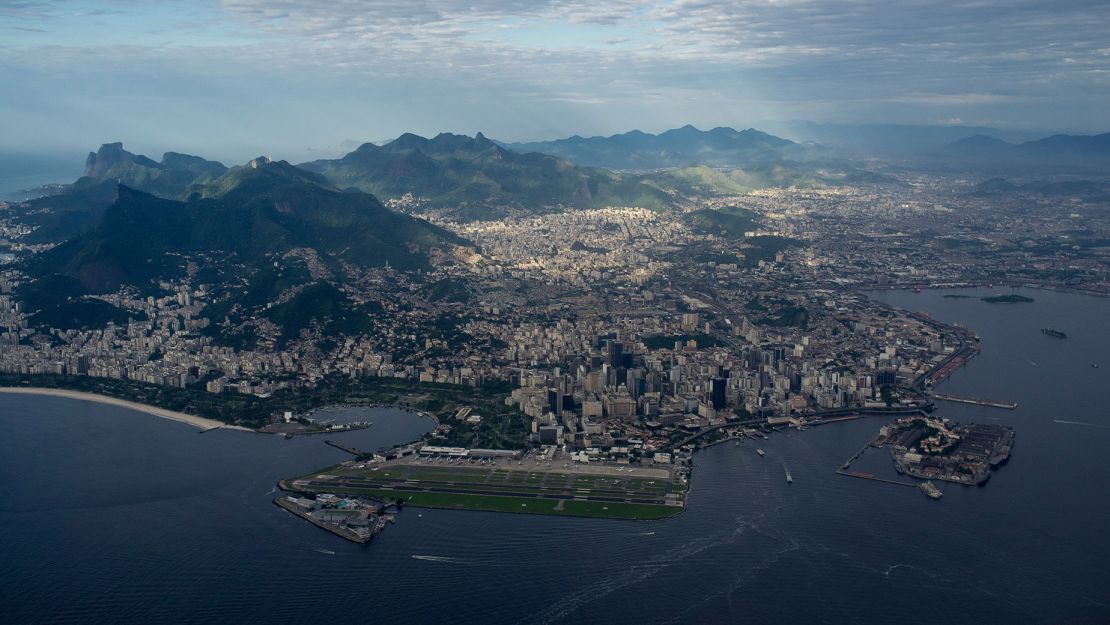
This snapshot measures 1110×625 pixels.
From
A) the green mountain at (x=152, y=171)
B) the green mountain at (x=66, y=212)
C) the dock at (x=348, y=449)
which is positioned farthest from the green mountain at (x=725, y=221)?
the dock at (x=348, y=449)

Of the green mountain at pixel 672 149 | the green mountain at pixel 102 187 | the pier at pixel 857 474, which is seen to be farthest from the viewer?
the green mountain at pixel 672 149

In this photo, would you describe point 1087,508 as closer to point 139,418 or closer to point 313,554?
point 313,554

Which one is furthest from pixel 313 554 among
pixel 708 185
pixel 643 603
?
pixel 708 185

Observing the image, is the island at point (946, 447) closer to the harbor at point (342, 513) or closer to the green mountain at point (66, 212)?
the harbor at point (342, 513)

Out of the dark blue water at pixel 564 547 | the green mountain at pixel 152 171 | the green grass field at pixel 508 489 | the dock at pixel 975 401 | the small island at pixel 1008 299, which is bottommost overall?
the dark blue water at pixel 564 547

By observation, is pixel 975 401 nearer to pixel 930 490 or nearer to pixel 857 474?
pixel 857 474

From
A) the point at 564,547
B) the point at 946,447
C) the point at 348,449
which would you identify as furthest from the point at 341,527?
the point at 946,447
